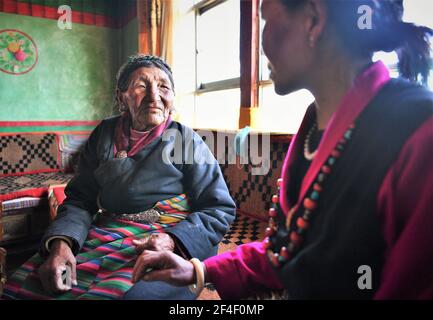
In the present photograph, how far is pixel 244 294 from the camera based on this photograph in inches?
30.0

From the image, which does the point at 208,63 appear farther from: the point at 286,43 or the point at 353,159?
the point at 353,159

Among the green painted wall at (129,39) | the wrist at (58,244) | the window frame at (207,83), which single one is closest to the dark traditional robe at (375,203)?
the wrist at (58,244)

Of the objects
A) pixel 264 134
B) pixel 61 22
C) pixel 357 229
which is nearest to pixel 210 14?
pixel 264 134

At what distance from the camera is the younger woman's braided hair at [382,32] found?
553mm

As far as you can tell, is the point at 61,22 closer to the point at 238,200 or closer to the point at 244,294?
the point at 238,200

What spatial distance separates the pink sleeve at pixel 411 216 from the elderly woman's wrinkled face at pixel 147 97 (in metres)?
1.16

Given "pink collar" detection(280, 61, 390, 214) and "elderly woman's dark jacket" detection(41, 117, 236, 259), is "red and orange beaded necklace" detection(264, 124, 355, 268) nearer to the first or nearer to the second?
"pink collar" detection(280, 61, 390, 214)

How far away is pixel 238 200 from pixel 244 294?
1778 mm

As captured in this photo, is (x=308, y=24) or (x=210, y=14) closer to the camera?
(x=308, y=24)

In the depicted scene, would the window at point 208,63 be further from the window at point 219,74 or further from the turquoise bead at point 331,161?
the turquoise bead at point 331,161

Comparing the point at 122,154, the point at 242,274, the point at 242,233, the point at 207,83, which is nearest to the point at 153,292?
the point at 242,274

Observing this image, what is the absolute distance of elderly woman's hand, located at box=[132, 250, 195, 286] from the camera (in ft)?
2.41

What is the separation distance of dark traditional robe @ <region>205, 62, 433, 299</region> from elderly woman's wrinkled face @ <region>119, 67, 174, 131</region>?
3.36ft

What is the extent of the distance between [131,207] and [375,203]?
107 cm
